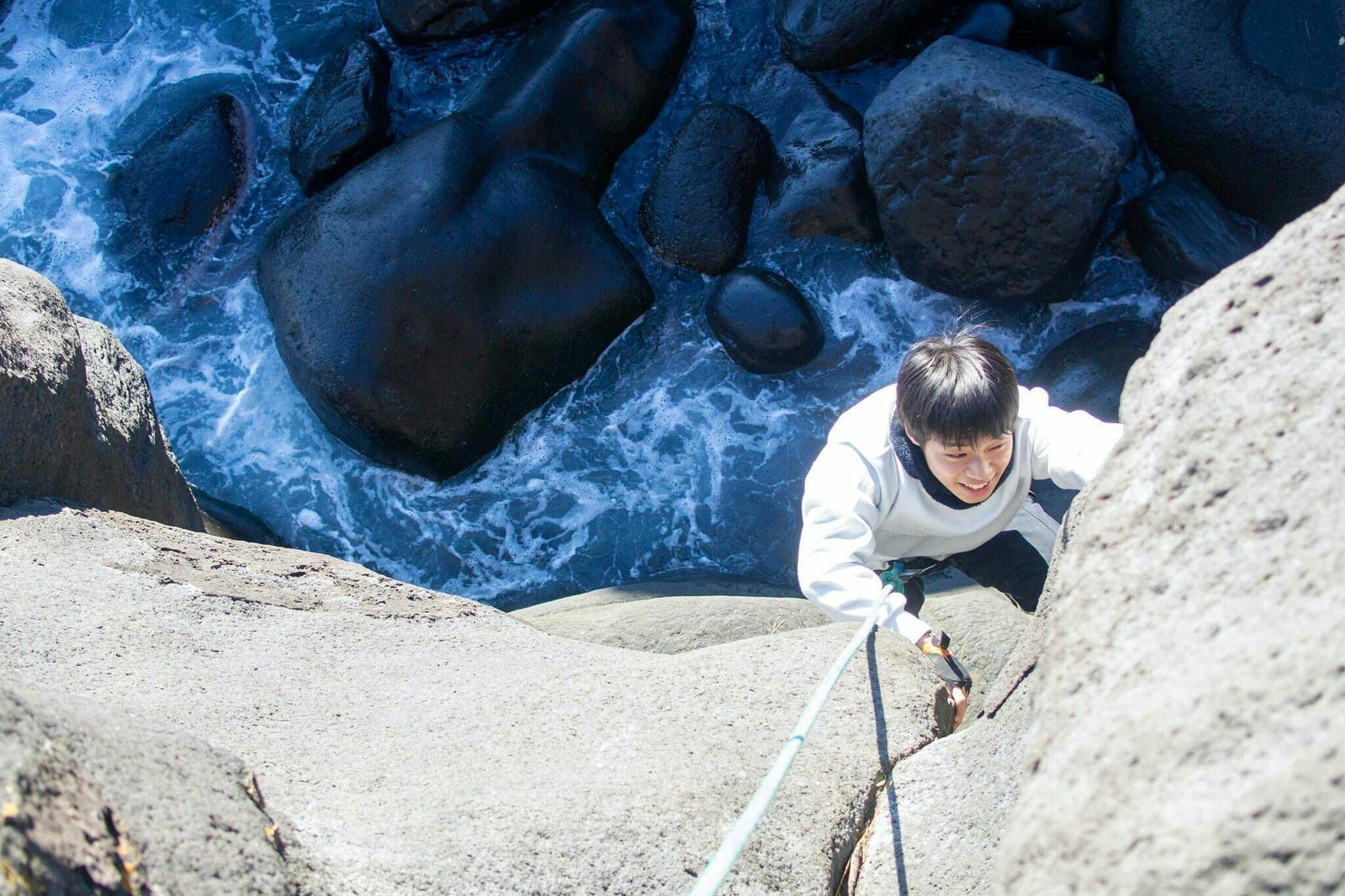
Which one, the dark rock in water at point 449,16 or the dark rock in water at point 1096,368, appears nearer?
the dark rock in water at point 1096,368

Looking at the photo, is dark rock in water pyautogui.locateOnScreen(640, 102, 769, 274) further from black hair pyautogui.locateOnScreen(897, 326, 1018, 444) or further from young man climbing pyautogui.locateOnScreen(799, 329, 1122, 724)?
black hair pyautogui.locateOnScreen(897, 326, 1018, 444)

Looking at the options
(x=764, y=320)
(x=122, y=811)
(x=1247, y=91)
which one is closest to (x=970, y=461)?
(x=122, y=811)

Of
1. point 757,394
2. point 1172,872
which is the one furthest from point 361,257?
point 1172,872

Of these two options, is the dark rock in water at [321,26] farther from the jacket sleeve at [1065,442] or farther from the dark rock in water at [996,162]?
the jacket sleeve at [1065,442]

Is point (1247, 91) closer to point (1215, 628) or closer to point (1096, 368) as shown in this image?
point (1096, 368)

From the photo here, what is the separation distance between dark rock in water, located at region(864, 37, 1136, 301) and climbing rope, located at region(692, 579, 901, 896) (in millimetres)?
3148

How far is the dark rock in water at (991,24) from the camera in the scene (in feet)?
17.2

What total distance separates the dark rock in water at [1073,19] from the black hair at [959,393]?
12.1 ft

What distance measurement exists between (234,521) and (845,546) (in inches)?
145

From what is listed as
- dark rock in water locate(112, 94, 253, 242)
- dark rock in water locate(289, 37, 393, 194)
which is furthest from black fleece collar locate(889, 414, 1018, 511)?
dark rock in water locate(112, 94, 253, 242)

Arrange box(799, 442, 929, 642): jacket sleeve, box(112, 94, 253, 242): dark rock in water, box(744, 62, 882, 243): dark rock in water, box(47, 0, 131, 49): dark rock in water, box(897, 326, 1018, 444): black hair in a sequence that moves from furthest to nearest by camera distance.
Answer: box(47, 0, 131, 49): dark rock in water → box(112, 94, 253, 242): dark rock in water → box(744, 62, 882, 243): dark rock in water → box(799, 442, 929, 642): jacket sleeve → box(897, 326, 1018, 444): black hair

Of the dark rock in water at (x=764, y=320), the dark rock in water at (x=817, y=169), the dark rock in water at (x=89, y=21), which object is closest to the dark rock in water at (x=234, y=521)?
the dark rock in water at (x=764, y=320)

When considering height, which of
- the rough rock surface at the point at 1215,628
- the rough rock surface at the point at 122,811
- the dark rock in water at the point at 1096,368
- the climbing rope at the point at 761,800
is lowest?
the dark rock in water at the point at 1096,368

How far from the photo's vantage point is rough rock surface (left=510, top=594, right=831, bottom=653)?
3.03 m
